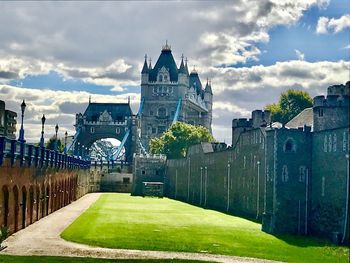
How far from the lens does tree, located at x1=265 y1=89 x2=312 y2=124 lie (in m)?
103

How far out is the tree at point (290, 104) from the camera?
336 ft

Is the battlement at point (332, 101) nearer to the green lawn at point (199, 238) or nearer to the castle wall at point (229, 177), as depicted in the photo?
the castle wall at point (229, 177)

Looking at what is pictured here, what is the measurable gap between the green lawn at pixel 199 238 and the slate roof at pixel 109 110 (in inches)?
4610

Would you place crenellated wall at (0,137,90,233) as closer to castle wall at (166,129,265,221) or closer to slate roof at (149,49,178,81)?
castle wall at (166,129,265,221)

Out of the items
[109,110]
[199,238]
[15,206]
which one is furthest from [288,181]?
[109,110]

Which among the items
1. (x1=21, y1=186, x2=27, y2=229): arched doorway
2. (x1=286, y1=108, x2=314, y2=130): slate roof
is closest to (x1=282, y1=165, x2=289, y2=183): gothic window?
(x1=286, y1=108, x2=314, y2=130): slate roof

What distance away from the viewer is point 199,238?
125 ft

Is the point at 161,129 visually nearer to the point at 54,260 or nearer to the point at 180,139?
the point at 180,139

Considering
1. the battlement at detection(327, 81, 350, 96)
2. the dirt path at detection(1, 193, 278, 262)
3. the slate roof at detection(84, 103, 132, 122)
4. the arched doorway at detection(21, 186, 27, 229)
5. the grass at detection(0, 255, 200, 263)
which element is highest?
the slate roof at detection(84, 103, 132, 122)

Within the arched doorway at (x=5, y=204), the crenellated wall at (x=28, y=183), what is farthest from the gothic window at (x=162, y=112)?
the arched doorway at (x=5, y=204)

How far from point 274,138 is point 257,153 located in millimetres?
8341

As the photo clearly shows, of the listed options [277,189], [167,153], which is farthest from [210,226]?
[167,153]

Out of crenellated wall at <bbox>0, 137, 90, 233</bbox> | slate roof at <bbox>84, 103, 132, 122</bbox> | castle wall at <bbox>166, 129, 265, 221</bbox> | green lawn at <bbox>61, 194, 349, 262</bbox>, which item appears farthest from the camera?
slate roof at <bbox>84, 103, 132, 122</bbox>

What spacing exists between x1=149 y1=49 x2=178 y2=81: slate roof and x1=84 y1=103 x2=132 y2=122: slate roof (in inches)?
438
